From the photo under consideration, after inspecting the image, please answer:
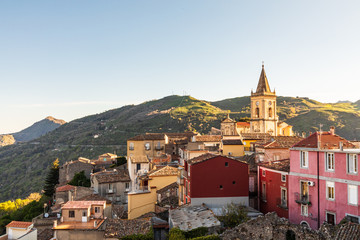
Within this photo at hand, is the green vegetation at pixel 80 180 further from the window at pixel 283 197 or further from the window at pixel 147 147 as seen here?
the window at pixel 283 197

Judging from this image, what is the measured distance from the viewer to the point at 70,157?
11256 centimetres

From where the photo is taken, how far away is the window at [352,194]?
19.7 meters

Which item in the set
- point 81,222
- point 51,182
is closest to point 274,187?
point 81,222

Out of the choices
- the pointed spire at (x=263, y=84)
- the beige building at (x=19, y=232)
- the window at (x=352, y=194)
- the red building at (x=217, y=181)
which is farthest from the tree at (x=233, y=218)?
the pointed spire at (x=263, y=84)

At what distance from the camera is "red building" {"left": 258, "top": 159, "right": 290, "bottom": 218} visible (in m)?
25.6

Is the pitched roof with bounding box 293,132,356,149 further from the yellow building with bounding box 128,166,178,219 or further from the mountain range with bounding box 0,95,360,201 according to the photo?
the mountain range with bounding box 0,95,360,201

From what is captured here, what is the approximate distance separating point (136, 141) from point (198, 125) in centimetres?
6289

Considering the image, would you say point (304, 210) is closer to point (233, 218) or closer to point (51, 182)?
point (233, 218)

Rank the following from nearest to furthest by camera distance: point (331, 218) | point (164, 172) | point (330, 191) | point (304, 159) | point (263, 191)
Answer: point (331, 218)
point (330, 191)
point (304, 159)
point (263, 191)
point (164, 172)

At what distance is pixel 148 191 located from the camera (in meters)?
34.2

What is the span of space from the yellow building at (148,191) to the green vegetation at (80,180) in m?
18.8

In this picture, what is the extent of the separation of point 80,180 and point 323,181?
40.9 metres

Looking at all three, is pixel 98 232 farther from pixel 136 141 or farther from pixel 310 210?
pixel 136 141

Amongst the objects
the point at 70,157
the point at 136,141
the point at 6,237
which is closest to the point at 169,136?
→ the point at 136,141
